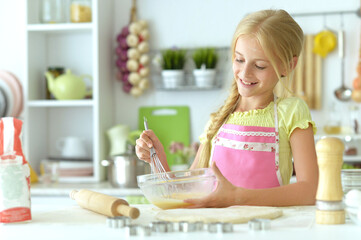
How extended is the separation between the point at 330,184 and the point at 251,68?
47 centimetres

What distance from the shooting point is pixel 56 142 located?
3.05m

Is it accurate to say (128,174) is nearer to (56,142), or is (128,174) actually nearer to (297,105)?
(56,142)

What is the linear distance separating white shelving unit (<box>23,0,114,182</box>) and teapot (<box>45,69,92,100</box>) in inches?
1.9

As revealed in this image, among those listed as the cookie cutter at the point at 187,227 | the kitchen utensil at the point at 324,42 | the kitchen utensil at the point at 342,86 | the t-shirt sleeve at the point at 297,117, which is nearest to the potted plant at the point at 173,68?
the kitchen utensil at the point at 324,42

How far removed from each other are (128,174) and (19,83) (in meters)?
0.80

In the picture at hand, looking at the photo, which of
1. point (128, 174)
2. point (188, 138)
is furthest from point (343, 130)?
point (128, 174)

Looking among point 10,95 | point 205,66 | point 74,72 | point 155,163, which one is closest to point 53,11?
point 74,72

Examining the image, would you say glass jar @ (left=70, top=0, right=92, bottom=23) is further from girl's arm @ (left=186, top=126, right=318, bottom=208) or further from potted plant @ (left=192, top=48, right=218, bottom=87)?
girl's arm @ (left=186, top=126, right=318, bottom=208)

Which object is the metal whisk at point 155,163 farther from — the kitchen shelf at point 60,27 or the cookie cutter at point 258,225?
the kitchen shelf at point 60,27

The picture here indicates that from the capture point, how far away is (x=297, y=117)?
136 cm

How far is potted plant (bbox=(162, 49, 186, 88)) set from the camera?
2.84 m

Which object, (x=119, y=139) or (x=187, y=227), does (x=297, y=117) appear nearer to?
(x=187, y=227)

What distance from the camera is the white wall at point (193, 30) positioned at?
111 inches

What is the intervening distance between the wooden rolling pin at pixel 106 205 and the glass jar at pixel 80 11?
185 centimetres
